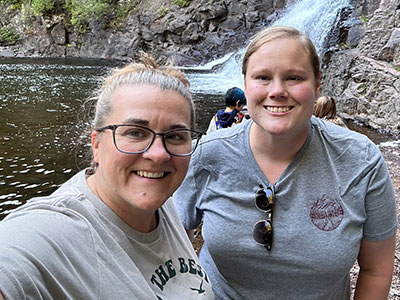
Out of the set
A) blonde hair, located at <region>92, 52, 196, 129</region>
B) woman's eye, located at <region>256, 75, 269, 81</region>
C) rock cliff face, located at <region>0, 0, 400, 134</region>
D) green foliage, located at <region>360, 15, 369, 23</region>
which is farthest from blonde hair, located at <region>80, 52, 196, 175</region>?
green foliage, located at <region>360, 15, 369, 23</region>

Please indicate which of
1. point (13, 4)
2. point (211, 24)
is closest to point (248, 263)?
point (211, 24)

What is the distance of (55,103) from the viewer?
50.1 feet

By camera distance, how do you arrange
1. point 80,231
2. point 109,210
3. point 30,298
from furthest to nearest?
point 109,210 → point 80,231 → point 30,298

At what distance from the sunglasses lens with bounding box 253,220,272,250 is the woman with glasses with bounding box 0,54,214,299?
31 centimetres

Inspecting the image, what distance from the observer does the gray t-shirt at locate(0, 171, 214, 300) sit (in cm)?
88

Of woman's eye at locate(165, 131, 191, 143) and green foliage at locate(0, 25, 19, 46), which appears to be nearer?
woman's eye at locate(165, 131, 191, 143)

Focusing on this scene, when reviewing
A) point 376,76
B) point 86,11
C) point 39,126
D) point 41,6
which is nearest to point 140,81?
point 376,76

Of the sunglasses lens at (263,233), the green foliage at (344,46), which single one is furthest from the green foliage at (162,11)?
the sunglasses lens at (263,233)

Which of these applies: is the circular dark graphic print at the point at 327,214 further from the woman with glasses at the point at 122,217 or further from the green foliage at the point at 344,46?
the green foliage at the point at 344,46

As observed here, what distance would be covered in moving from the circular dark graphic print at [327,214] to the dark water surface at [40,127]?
770mm

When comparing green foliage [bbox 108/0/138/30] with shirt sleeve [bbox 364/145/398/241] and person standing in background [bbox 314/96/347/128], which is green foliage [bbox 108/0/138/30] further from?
shirt sleeve [bbox 364/145/398/241]

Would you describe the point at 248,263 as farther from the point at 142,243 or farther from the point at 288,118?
the point at 288,118

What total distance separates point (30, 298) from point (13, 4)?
4580cm

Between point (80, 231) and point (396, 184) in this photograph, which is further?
point (396, 184)
